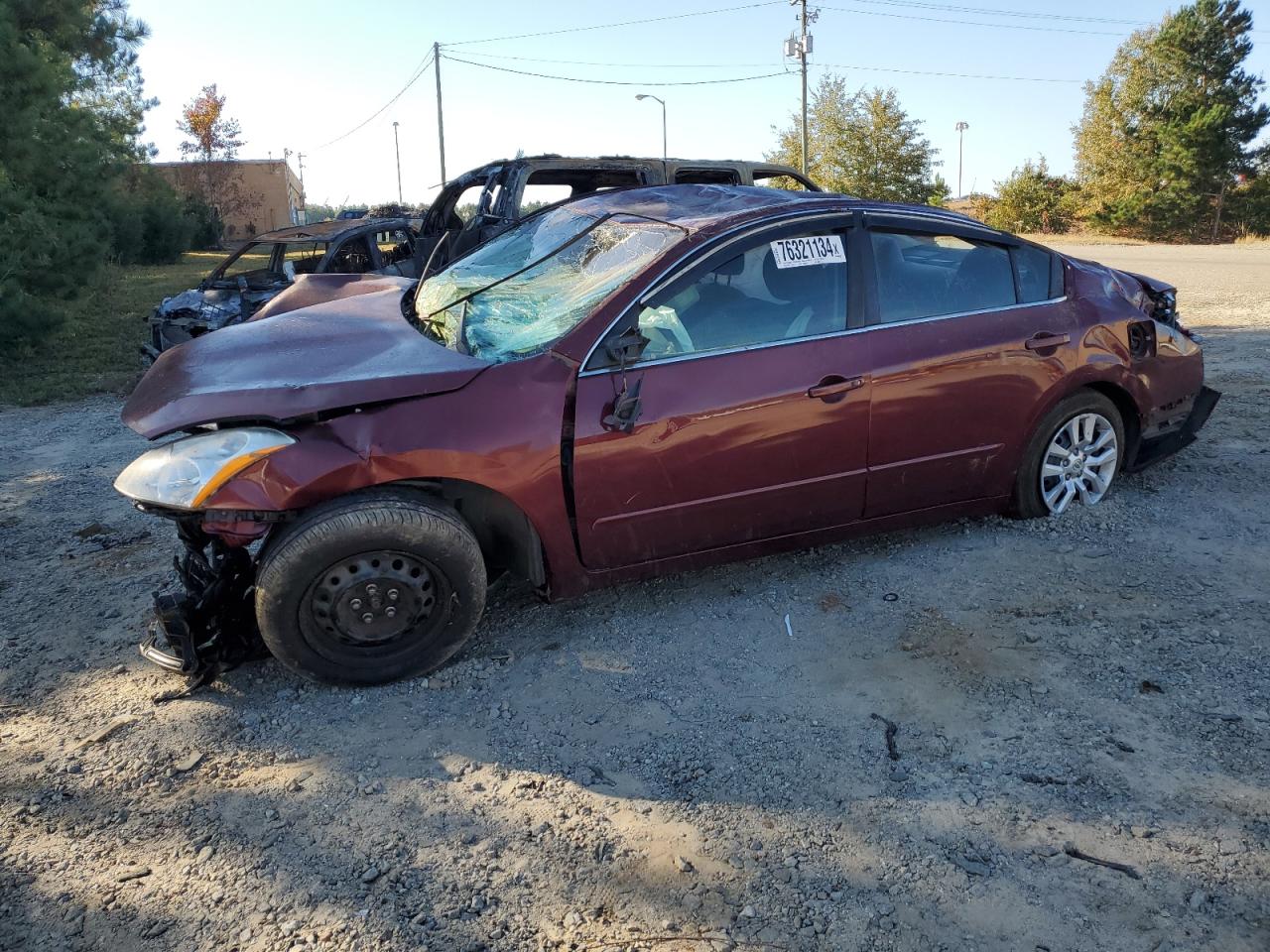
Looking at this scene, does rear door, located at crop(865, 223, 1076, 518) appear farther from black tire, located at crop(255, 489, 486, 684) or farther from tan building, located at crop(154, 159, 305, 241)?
tan building, located at crop(154, 159, 305, 241)

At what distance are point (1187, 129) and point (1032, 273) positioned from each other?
132 feet

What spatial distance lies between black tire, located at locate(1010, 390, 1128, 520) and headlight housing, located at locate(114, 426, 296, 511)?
3.26m

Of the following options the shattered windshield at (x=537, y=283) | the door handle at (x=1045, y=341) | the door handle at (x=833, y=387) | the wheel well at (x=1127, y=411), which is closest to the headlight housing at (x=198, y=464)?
the shattered windshield at (x=537, y=283)

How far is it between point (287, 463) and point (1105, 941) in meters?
2.72

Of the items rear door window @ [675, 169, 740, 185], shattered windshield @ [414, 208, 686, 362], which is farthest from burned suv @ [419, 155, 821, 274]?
shattered windshield @ [414, 208, 686, 362]

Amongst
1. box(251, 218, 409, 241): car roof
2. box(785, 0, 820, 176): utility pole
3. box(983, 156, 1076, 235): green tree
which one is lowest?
box(251, 218, 409, 241): car roof

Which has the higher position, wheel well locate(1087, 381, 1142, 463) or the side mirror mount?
the side mirror mount

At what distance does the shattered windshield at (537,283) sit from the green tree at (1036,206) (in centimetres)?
4120

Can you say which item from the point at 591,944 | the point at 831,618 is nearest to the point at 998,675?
the point at 831,618

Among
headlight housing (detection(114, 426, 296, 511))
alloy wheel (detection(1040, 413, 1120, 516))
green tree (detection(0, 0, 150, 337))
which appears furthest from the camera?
green tree (detection(0, 0, 150, 337))

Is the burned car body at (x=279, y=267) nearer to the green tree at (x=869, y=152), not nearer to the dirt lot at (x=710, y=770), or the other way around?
the dirt lot at (x=710, y=770)

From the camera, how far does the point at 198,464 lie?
3.19 metres

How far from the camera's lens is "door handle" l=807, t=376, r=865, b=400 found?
3814mm

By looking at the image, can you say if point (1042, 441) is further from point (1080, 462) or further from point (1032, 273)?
point (1032, 273)
